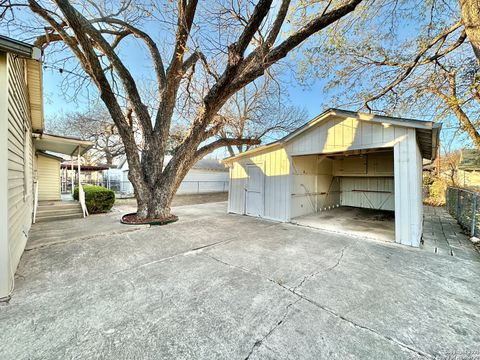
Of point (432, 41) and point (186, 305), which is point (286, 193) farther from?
point (432, 41)

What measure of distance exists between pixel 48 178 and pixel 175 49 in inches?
331

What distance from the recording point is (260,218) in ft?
24.3

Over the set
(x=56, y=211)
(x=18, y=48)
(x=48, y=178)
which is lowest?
(x=56, y=211)

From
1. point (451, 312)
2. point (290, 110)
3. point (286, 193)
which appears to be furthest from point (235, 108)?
point (451, 312)

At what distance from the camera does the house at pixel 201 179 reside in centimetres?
1735

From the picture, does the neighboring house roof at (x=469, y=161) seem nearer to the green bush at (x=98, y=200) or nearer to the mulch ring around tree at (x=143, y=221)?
the mulch ring around tree at (x=143, y=221)

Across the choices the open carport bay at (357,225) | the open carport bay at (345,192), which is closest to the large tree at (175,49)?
the open carport bay at (345,192)

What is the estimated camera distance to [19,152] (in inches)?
145

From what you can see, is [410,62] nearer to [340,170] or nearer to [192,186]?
[340,170]

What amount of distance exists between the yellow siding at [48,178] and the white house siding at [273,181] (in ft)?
28.5

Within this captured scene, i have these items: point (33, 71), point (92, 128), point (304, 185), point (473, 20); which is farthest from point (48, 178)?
point (473, 20)

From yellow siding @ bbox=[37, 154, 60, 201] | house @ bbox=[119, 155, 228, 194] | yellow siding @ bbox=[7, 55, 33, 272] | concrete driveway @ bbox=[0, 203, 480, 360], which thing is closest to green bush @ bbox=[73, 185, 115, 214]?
yellow siding @ bbox=[37, 154, 60, 201]

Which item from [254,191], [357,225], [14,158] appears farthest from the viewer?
[254,191]

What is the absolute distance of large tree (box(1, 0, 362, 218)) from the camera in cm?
475
